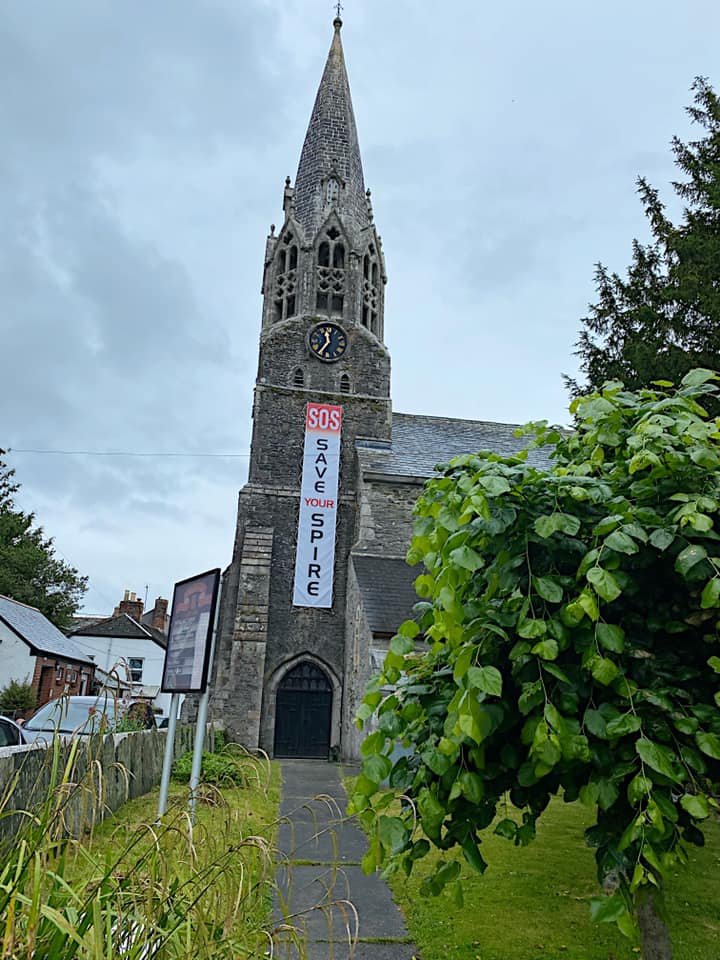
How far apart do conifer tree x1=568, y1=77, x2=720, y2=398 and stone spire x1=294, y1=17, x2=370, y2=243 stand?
18.0 metres

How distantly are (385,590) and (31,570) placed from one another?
35355mm

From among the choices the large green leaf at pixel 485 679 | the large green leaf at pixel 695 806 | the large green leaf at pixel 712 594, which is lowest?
the large green leaf at pixel 695 806

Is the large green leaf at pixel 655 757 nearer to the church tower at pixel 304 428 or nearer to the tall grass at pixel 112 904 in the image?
the tall grass at pixel 112 904

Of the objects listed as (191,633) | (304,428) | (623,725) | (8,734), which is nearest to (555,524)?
(623,725)

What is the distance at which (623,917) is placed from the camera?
9.14 feet

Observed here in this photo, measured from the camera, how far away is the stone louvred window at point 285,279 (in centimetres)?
2847

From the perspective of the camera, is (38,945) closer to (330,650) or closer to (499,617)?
(499,617)

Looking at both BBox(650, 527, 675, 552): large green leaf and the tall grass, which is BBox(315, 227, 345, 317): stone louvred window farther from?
the tall grass

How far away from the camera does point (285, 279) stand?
28781 mm

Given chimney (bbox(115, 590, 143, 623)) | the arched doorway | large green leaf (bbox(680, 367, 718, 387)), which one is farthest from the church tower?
chimney (bbox(115, 590, 143, 623))

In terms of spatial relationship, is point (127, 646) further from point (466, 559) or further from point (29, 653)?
point (466, 559)

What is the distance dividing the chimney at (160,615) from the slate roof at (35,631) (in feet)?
59.9

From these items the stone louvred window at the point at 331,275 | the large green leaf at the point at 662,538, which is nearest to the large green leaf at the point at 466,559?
the large green leaf at the point at 662,538

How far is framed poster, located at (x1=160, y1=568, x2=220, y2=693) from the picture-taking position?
735cm
